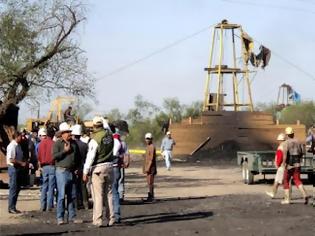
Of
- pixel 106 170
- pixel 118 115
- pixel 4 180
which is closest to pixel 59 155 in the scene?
pixel 106 170

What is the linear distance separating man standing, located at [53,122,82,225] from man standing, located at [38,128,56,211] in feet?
6.48

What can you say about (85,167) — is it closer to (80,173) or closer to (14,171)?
(80,173)

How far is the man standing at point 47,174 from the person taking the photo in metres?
15.0

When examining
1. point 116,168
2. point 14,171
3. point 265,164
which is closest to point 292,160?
point 116,168

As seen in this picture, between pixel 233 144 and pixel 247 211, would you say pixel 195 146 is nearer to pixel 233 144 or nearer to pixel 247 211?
pixel 233 144

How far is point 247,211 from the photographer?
14.5m

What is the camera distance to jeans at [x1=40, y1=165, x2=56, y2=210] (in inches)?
589

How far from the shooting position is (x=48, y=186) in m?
15.1

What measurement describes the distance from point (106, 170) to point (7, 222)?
2.47m

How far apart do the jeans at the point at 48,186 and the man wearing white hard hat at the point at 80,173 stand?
60cm

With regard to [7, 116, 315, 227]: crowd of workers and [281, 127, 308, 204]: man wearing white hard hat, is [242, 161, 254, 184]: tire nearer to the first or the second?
[7, 116, 315, 227]: crowd of workers

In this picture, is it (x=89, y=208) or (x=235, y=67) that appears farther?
(x=235, y=67)

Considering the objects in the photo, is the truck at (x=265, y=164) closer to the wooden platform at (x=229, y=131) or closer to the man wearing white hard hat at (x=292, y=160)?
the man wearing white hard hat at (x=292, y=160)

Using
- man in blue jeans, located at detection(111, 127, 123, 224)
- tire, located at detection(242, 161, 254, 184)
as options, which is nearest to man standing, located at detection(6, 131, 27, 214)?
man in blue jeans, located at detection(111, 127, 123, 224)
